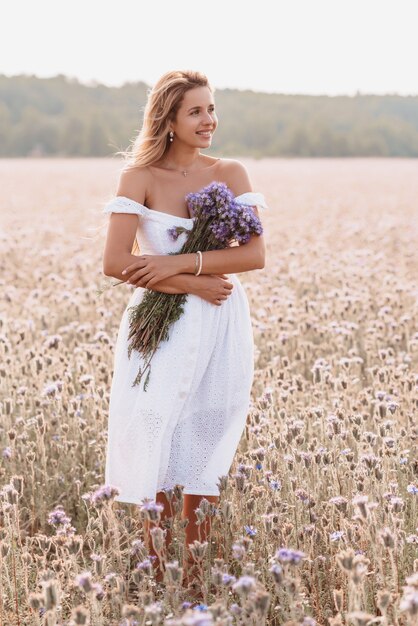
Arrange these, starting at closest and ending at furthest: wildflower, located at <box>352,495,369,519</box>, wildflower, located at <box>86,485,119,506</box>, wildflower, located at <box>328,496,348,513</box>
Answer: wildflower, located at <box>352,495,369,519</box>
wildflower, located at <box>86,485,119,506</box>
wildflower, located at <box>328,496,348,513</box>

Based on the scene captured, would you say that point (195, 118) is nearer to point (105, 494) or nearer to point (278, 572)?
point (105, 494)

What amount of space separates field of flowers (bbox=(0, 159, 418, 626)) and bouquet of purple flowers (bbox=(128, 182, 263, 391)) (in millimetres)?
588

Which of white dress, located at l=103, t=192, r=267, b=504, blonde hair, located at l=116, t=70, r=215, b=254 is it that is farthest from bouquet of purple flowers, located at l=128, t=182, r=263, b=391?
blonde hair, located at l=116, t=70, r=215, b=254

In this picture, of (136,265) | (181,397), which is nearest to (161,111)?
(136,265)

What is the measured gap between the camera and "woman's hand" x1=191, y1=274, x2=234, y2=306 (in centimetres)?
364

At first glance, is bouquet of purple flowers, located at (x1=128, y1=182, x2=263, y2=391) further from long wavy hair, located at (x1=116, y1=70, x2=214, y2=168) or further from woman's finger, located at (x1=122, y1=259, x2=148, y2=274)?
long wavy hair, located at (x1=116, y1=70, x2=214, y2=168)

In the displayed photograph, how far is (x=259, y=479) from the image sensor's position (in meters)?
3.99

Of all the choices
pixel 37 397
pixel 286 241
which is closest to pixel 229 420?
pixel 37 397

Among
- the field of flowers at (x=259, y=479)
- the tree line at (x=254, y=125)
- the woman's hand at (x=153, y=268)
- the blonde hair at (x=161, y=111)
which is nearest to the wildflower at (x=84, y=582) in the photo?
the field of flowers at (x=259, y=479)

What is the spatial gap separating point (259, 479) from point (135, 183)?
142 cm

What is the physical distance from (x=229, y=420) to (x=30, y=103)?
84640 millimetres

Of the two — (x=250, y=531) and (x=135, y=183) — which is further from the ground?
(x=135, y=183)

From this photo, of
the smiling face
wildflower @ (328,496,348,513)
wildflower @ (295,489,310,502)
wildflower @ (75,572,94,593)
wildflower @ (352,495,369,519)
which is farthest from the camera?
the smiling face

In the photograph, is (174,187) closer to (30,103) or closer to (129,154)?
(129,154)
